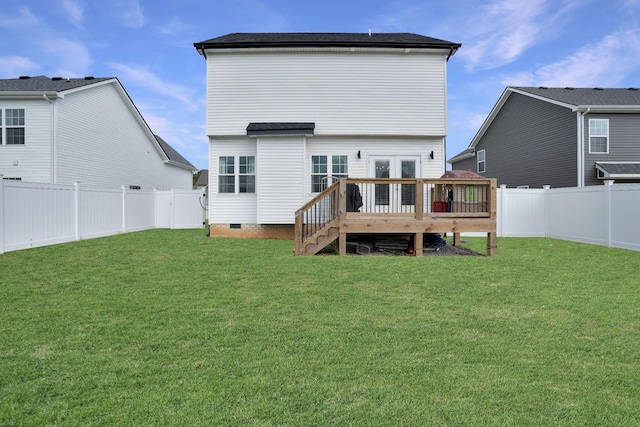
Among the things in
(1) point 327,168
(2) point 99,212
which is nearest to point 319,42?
(1) point 327,168

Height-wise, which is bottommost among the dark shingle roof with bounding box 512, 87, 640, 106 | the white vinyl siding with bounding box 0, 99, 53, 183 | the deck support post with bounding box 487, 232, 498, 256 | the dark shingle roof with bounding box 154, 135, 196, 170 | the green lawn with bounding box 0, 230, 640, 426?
the green lawn with bounding box 0, 230, 640, 426

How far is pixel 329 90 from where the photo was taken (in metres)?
14.0

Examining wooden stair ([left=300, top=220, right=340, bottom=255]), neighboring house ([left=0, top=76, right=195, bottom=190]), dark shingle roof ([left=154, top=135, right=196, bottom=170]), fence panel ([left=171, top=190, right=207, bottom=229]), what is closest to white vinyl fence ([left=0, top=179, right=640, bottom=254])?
fence panel ([left=171, top=190, right=207, bottom=229])

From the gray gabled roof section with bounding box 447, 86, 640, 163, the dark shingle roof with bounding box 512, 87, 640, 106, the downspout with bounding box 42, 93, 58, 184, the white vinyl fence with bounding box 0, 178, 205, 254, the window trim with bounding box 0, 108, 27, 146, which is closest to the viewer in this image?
the white vinyl fence with bounding box 0, 178, 205, 254

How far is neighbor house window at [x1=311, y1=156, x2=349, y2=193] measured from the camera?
13.9 meters

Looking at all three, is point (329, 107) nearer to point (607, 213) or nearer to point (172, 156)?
point (607, 213)

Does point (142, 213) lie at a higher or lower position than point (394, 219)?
higher

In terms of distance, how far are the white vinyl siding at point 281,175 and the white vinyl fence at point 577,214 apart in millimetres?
7685

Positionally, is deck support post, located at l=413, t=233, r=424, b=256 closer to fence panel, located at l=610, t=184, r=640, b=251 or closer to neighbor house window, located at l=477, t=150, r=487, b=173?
fence panel, located at l=610, t=184, r=640, b=251

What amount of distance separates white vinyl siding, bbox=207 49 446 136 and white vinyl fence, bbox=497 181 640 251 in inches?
186

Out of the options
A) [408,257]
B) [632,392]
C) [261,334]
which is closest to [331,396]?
[261,334]

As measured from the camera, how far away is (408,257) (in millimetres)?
9641

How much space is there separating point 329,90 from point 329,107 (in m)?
0.61

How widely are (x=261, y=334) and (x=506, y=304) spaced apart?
3.30 m
